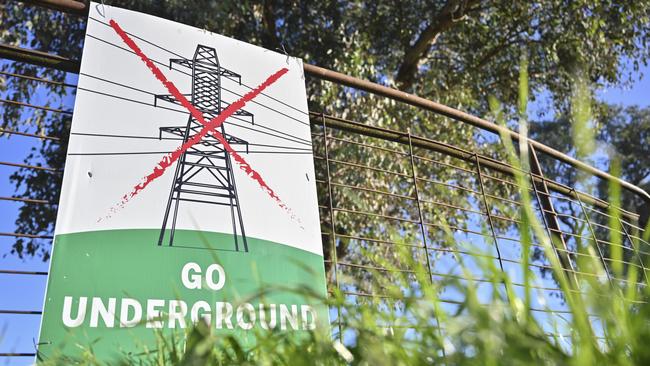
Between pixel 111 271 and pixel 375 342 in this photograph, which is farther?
pixel 111 271

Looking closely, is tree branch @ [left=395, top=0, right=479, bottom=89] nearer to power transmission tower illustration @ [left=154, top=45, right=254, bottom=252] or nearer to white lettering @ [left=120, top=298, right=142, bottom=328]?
power transmission tower illustration @ [left=154, top=45, right=254, bottom=252]

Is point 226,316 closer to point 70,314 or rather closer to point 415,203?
point 70,314

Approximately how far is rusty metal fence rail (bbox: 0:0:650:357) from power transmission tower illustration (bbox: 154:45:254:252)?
277 millimetres

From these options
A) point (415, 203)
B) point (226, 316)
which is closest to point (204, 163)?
point (226, 316)

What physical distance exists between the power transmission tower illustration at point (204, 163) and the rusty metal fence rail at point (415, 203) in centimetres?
28

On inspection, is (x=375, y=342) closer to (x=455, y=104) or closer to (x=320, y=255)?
(x=320, y=255)

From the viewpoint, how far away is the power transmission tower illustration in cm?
169

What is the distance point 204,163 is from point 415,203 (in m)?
4.50

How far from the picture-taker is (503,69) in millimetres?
6668

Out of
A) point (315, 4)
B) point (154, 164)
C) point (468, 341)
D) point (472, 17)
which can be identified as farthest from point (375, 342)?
point (472, 17)

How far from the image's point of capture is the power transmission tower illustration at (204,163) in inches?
66.4

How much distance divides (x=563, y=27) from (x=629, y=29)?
809 millimetres

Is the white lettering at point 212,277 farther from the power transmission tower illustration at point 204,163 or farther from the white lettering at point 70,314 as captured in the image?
the white lettering at point 70,314

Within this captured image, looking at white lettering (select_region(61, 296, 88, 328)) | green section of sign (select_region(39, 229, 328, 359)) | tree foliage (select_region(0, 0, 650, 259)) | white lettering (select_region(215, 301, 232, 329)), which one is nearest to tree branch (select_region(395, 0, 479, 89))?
tree foliage (select_region(0, 0, 650, 259))
